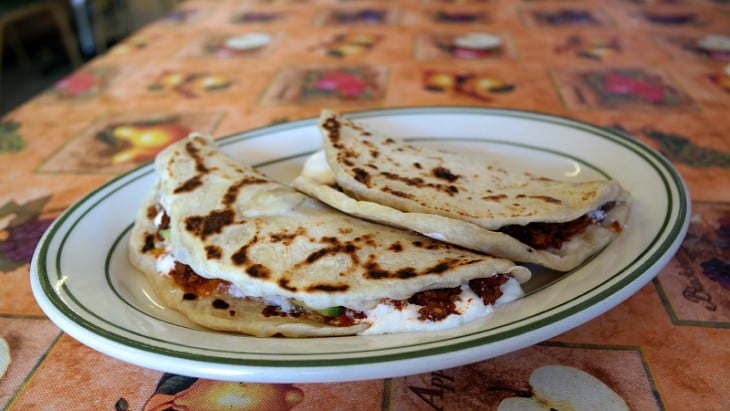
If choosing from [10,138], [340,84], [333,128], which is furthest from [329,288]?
[10,138]

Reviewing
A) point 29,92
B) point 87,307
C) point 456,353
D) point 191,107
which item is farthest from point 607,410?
point 29,92

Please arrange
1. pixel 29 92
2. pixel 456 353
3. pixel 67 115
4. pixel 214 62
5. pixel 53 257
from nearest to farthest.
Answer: pixel 456 353
pixel 53 257
pixel 67 115
pixel 214 62
pixel 29 92

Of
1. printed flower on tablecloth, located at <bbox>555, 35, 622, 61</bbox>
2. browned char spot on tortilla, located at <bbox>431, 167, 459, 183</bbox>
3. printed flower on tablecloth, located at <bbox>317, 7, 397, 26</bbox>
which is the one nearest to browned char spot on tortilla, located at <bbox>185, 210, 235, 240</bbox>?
browned char spot on tortilla, located at <bbox>431, 167, 459, 183</bbox>

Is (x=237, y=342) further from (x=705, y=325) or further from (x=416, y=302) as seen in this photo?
(x=705, y=325)

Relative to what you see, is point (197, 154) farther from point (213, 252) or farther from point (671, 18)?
point (671, 18)

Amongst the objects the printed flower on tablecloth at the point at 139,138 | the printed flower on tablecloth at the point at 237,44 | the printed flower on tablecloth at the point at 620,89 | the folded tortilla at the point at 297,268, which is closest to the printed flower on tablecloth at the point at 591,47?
the printed flower on tablecloth at the point at 620,89
